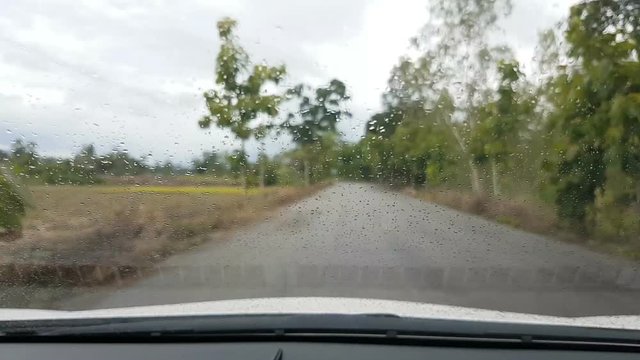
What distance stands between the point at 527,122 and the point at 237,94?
16.1ft

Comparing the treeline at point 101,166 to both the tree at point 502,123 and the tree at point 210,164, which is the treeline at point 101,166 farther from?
the tree at point 502,123

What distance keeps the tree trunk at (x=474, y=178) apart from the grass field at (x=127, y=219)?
264cm

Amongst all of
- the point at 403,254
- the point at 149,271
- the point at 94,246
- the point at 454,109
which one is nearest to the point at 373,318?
the point at 149,271

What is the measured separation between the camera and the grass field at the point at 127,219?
11031 mm

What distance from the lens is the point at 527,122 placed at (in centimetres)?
1320

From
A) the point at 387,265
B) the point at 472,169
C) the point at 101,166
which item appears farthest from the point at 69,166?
the point at 472,169

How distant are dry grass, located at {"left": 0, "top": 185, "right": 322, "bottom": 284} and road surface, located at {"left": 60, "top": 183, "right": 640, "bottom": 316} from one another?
15.4 inches

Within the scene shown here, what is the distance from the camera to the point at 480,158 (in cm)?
1332

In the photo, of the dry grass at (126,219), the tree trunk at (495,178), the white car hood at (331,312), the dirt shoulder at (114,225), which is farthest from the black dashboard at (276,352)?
the tree trunk at (495,178)

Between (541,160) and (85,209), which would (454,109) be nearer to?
(541,160)

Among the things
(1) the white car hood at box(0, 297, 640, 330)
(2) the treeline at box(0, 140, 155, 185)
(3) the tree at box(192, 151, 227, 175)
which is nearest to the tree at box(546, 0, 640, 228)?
(3) the tree at box(192, 151, 227, 175)

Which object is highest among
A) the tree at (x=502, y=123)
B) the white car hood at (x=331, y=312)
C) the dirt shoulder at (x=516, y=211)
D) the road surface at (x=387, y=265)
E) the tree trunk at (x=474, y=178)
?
the tree at (x=502, y=123)

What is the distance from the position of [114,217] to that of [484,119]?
629cm

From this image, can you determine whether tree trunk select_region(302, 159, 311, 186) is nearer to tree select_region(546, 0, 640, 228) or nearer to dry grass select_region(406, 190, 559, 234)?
dry grass select_region(406, 190, 559, 234)
